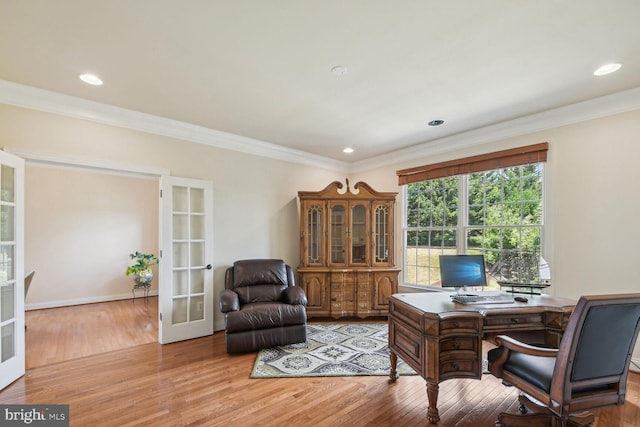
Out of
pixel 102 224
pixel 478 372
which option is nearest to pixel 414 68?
pixel 478 372

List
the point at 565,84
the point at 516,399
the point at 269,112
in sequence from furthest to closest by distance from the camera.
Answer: the point at 269,112, the point at 565,84, the point at 516,399

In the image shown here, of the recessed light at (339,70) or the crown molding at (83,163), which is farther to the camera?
the crown molding at (83,163)

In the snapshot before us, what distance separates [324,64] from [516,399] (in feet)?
10.2

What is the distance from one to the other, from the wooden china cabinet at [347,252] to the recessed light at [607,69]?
2579mm

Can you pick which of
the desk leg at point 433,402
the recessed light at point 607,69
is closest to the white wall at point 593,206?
the recessed light at point 607,69

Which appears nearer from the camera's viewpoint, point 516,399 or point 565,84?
point 516,399

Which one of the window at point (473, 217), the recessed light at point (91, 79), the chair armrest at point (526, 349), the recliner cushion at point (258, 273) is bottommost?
the chair armrest at point (526, 349)

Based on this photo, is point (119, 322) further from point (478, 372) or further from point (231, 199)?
point (478, 372)

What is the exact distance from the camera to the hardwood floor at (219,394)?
2148 millimetres

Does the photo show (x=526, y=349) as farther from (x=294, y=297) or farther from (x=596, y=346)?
(x=294, y=297)

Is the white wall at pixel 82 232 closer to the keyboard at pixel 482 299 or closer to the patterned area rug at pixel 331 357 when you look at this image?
the patterned area rug at pixel 331 357

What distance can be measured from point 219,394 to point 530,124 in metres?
4.29

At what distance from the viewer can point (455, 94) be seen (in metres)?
2.92

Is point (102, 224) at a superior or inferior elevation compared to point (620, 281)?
superior
